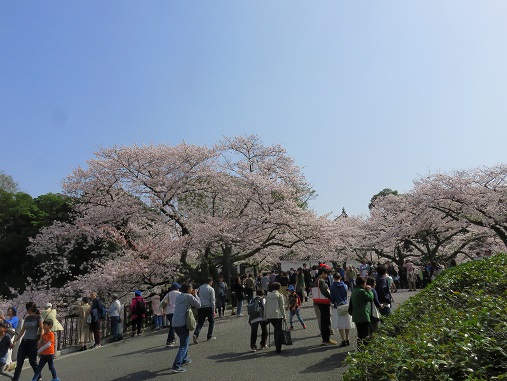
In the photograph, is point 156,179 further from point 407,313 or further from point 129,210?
point 407,313

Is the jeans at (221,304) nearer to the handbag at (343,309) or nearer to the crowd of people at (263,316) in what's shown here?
the crowd of people at (263,316)

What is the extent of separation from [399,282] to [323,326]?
19444 mm

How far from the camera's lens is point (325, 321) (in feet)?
32.6

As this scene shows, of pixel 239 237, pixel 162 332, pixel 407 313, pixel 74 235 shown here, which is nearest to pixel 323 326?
pixel 407 313

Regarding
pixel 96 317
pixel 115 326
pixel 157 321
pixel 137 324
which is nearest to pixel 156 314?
pixel 157 321

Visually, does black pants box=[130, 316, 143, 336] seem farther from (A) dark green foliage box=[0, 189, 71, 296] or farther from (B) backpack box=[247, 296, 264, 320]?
(A) dark green foliage box=[0, 189, 71, 296]

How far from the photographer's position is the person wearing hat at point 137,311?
1550 centimetres

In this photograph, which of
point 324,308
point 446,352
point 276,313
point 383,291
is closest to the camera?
point 446,352

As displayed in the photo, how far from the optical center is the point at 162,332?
50.9 feet

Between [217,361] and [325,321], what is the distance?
271 cm

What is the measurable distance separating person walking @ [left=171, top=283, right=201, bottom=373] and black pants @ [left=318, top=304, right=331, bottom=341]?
305cm

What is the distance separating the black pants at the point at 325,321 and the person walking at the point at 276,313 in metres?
1.01

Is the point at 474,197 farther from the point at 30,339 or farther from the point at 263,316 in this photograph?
the point at 30,339

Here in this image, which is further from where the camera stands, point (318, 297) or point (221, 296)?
point (221, 296)
